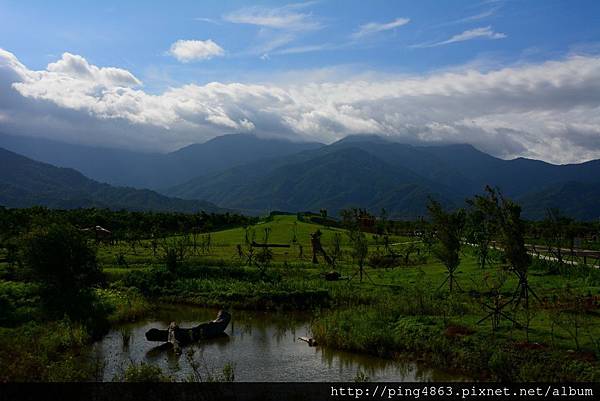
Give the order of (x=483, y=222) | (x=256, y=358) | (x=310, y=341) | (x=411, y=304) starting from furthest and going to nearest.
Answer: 1. (x=483, y=222)
2. (x=411, y=304)
3. (x=310, y=341)
4. (x=256, y=358)

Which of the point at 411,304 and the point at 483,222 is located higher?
the point at 483,222

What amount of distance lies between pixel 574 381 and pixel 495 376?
3.39 meters

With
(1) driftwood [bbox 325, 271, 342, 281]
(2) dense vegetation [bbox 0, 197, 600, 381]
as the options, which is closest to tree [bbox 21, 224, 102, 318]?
(2) dense vegetation [bbox 0, 197, 600, 381]

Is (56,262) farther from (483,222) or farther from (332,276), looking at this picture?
(483,222)

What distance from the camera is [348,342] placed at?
31.3m

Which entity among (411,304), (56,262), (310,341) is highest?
(56,262)

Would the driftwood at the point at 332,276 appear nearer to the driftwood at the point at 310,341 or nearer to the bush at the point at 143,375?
the driftwood at the point at 310,341

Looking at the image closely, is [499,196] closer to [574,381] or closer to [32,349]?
[574,381]

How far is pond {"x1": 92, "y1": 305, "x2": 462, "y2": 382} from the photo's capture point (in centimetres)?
2656

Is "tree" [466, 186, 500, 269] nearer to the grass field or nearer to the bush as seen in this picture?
the grass field

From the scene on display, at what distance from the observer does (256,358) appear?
29.9 m

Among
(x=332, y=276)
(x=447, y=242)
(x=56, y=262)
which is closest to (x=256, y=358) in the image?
(x=56, y=262)

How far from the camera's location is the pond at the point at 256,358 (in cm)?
2656

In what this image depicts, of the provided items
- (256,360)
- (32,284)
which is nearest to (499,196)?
(256,360)
